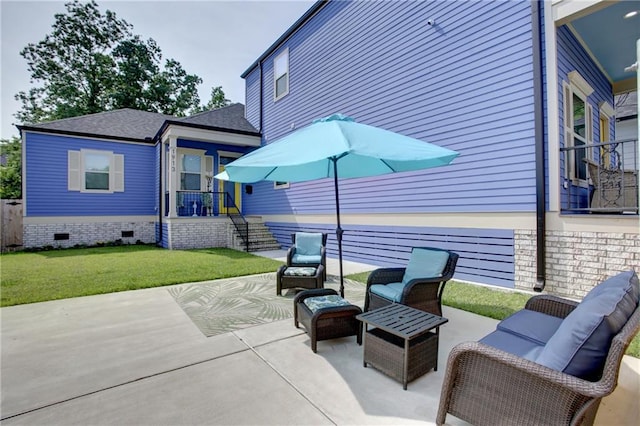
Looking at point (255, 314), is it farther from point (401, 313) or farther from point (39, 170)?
point (39, 170)

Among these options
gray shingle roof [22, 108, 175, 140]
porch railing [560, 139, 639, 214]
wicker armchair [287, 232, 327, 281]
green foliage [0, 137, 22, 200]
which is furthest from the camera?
green foliage [0, 137, 22, 200]

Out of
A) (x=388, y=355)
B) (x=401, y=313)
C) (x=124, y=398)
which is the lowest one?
(x=124, y=398)

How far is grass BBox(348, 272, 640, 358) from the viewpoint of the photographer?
13.6ft

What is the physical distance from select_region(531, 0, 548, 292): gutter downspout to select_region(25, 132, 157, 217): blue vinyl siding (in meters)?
13.4

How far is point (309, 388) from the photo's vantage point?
7.88 ft

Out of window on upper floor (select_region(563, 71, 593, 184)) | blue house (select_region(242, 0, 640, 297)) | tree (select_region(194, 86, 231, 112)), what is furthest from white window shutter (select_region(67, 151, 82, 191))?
tree (select_region(194, 86, 231, 112))

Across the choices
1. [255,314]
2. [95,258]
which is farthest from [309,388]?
[95,258]

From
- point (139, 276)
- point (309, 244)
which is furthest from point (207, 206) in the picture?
point (309, 244)

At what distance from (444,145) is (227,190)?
365 inches

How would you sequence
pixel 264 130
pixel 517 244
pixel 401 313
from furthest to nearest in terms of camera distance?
1. pixel 264 130
2. pixel 517 244
3. pixel 401 313

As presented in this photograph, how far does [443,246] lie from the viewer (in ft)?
20.5

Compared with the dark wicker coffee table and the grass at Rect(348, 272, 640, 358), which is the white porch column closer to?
the grass at Rect(348, 272, 640, 358)

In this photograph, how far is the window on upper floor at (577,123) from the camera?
548 cm

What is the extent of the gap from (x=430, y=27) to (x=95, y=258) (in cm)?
1039
